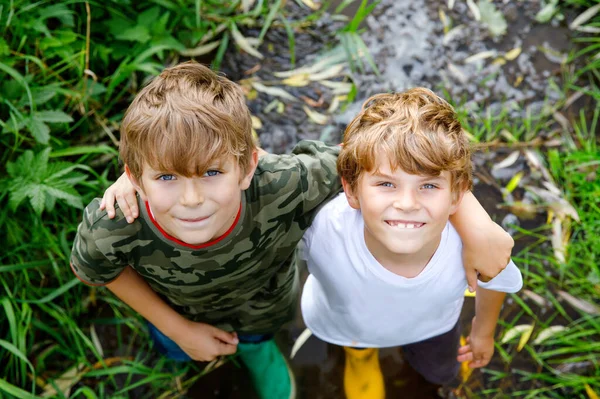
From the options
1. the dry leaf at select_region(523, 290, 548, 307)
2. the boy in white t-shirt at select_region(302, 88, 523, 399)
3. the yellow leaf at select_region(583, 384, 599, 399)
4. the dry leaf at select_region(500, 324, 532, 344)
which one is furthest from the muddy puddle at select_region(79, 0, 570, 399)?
the boy in white t-shirt at select_region(302, 88, 523, 399)

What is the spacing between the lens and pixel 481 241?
5.09 feet

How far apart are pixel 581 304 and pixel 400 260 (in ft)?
3.83

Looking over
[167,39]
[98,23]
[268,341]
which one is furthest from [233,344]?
[98,23]

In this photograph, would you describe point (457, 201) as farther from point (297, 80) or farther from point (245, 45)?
point (245, 45)

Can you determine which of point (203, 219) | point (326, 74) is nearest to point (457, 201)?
point (203, 219)

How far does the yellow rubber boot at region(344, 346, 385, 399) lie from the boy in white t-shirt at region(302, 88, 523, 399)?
9.2 inches

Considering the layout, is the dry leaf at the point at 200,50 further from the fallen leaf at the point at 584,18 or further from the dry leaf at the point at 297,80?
the fallen leaf at the point at 584,18

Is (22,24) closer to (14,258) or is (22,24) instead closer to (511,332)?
(14,258)

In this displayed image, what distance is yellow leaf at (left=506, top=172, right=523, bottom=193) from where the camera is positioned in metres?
2.63

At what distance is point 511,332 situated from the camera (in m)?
2.38

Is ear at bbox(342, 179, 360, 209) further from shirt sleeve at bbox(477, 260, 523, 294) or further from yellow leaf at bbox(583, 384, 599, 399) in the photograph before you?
yellow leaf at bbox(583, 384, 599, 399)

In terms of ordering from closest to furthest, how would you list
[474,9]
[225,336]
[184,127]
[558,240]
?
[184,127] < [225,336] < [558,240] < [474,9]

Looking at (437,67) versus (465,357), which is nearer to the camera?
(465,357)

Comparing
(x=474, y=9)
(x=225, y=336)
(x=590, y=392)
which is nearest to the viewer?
(x=225, y=336)
